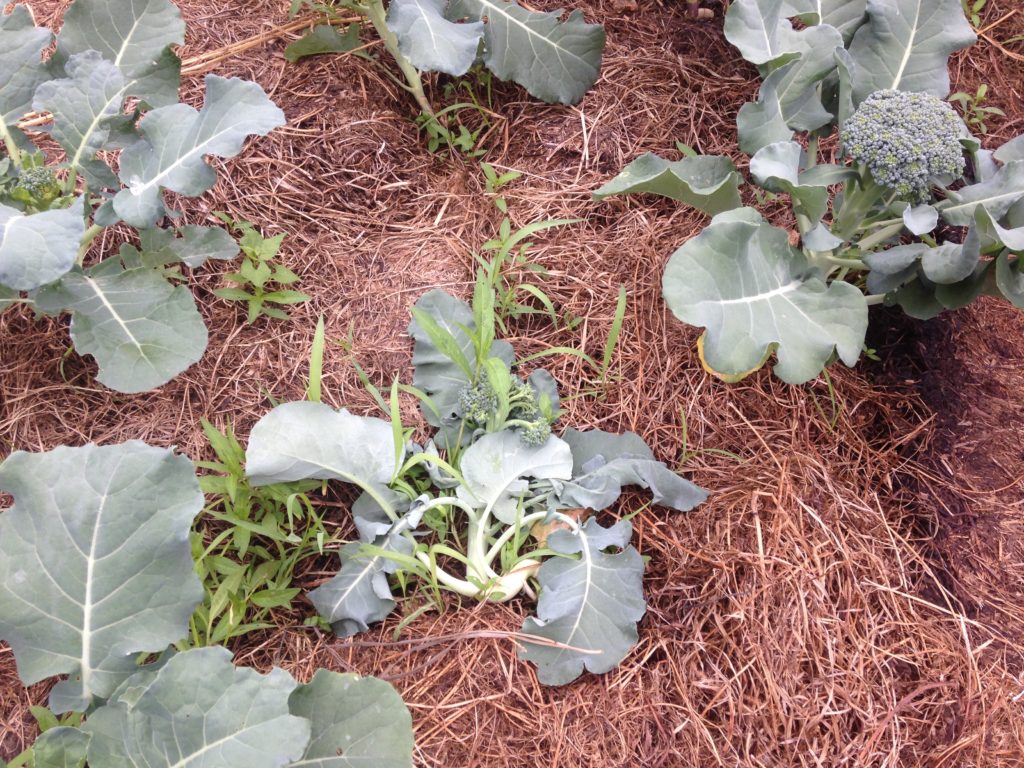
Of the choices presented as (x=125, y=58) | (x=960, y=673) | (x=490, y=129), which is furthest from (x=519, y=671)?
(x=125, y=58)

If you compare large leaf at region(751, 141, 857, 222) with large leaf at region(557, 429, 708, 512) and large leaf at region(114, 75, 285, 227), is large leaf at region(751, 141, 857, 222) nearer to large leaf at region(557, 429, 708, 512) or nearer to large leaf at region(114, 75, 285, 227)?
large leaf at region(557, 429, 708, 512)

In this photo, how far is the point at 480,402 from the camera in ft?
5.91

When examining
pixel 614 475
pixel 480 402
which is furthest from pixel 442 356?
pixel 614 475

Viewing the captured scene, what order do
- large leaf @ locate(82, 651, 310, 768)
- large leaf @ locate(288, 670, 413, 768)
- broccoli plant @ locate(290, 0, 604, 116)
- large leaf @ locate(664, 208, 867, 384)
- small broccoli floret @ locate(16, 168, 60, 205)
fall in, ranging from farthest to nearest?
broccoli plant @ locate(290, 0, 604, 116), small broccoli floret @ locate(16, 168, 60, 205), large leaf @ locate(664, 208, 867, 384), large leaf @ locate(288, 670, 413, 768), large leaf @ locate(82, 651, 310, 768)

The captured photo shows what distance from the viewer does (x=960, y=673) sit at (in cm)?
174

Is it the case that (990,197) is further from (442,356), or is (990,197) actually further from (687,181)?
(442,356)

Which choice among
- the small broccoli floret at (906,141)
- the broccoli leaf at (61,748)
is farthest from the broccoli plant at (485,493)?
the small broccoli floret at (906,141)

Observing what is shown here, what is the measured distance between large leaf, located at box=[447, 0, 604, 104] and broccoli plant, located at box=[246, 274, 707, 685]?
712mm

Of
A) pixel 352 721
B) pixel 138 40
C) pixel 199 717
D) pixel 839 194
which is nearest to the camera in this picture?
pixel 199 717

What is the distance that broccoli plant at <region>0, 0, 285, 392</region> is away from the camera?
64.3 inches

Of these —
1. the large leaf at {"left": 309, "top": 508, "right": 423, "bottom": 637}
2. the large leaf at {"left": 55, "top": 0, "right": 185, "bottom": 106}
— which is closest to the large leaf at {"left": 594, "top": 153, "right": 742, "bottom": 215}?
the large leaf at {"left": 309, "top": 508, "right": 423, "bottom": 637}

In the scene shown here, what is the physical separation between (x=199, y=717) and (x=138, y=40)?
5.16ft

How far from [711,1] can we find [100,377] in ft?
6.82

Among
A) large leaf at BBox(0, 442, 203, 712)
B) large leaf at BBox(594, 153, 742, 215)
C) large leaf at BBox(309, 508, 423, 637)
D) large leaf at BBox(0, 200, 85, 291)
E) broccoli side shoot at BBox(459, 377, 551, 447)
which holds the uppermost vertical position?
large leaf at BBox(0, 200, 85, 291)
